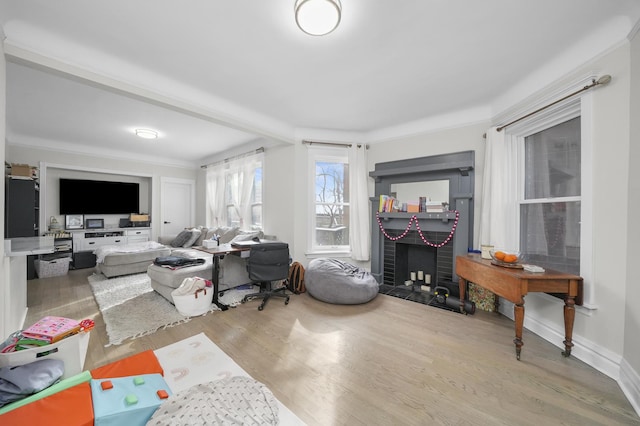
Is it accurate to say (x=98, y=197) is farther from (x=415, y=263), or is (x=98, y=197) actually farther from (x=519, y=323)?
(x=519, y=323)

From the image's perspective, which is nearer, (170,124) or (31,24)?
(31,24)

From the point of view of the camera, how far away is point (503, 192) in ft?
8.91

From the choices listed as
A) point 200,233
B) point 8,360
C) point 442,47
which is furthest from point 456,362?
point 200,233

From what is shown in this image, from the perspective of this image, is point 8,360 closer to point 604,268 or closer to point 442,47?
point 442,47

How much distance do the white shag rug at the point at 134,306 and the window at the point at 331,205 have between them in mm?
1421

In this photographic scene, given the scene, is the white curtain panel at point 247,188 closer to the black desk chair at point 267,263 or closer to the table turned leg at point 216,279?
the table turned leg at point 216,279

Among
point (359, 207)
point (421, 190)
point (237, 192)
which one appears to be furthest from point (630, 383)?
point (237, 192)

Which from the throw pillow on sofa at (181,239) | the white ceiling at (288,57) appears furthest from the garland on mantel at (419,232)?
the throw pillow on sofa at (181,239)

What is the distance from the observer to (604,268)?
1825mm

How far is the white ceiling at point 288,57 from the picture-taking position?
168cm

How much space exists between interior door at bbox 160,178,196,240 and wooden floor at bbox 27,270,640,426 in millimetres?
3313

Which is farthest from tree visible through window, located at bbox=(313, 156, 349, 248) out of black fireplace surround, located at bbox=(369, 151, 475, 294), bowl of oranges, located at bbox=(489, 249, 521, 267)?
bowl of oranges, located at bbox=(489, 249, 521, 267)

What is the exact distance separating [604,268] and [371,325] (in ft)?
6.30

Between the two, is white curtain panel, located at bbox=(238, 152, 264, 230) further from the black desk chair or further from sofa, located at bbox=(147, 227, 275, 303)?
the black desk chair
